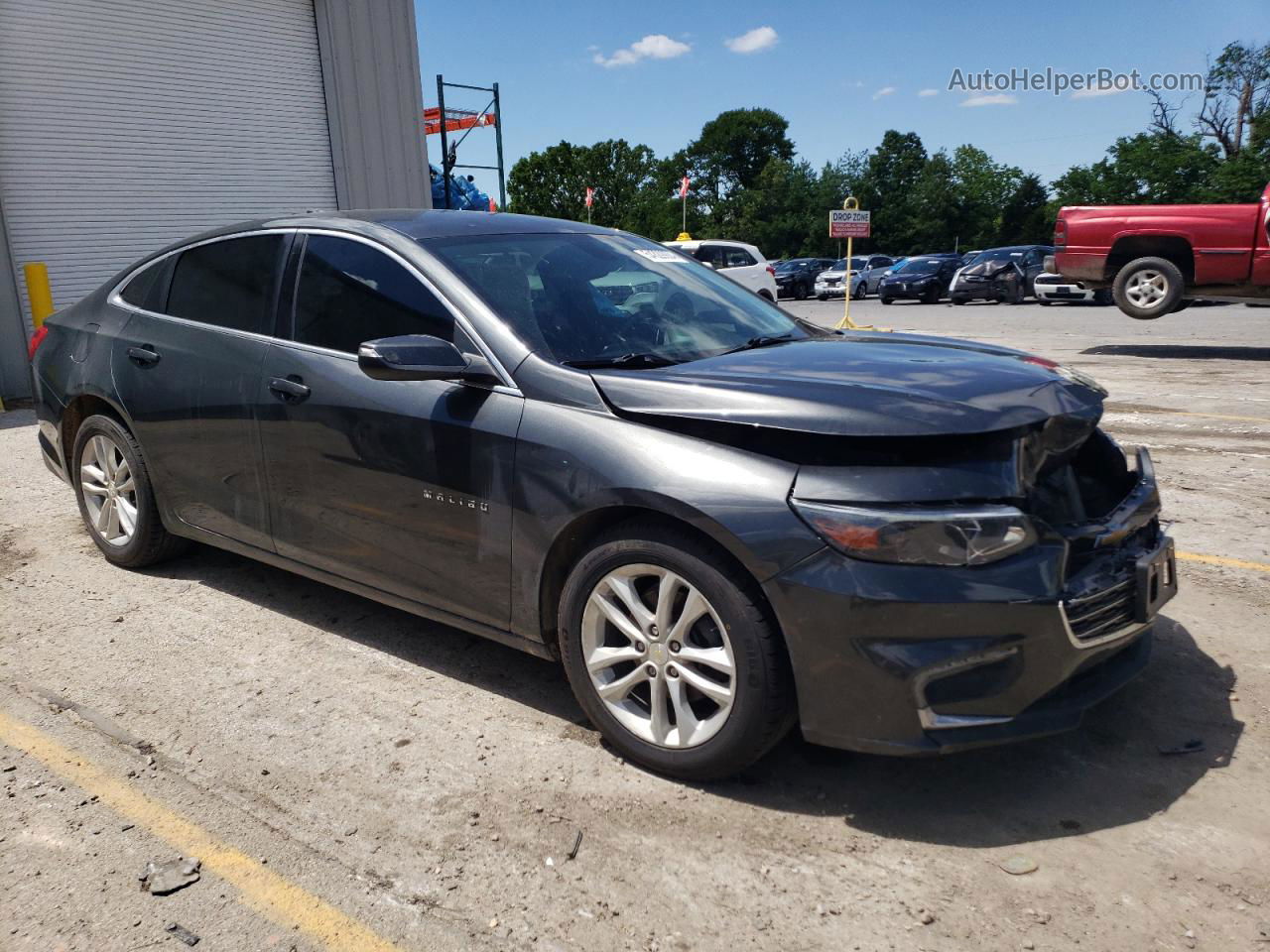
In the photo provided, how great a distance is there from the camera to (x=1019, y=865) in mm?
2473

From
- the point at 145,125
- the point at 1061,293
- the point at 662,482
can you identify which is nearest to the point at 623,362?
the point at 662,482

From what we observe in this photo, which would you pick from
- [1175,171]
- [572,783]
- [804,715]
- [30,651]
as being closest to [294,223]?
[30,651]

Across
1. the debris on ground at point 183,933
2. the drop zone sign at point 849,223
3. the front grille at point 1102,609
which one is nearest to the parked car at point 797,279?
the drop zone sign at point 849,223

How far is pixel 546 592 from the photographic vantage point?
306 cm

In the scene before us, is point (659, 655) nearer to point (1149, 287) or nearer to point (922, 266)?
point (1149, 287)

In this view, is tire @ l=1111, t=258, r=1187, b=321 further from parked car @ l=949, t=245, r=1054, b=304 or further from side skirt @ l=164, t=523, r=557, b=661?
parked car @ l=949, t=245, r=1054, b=304

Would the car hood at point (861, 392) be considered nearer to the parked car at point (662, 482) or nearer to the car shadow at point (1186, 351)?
the parked car at point (662, 482)

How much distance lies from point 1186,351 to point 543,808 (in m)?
12.5

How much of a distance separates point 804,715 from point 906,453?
2.35ft

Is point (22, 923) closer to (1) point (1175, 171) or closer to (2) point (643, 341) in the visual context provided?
(2) point (643, 341)

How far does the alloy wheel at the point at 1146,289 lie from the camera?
41.5 ft

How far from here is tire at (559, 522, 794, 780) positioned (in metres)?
2.62

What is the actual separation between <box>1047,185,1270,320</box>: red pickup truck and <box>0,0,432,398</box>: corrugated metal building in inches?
381

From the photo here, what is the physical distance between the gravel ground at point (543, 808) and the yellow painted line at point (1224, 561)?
0.21 meters
